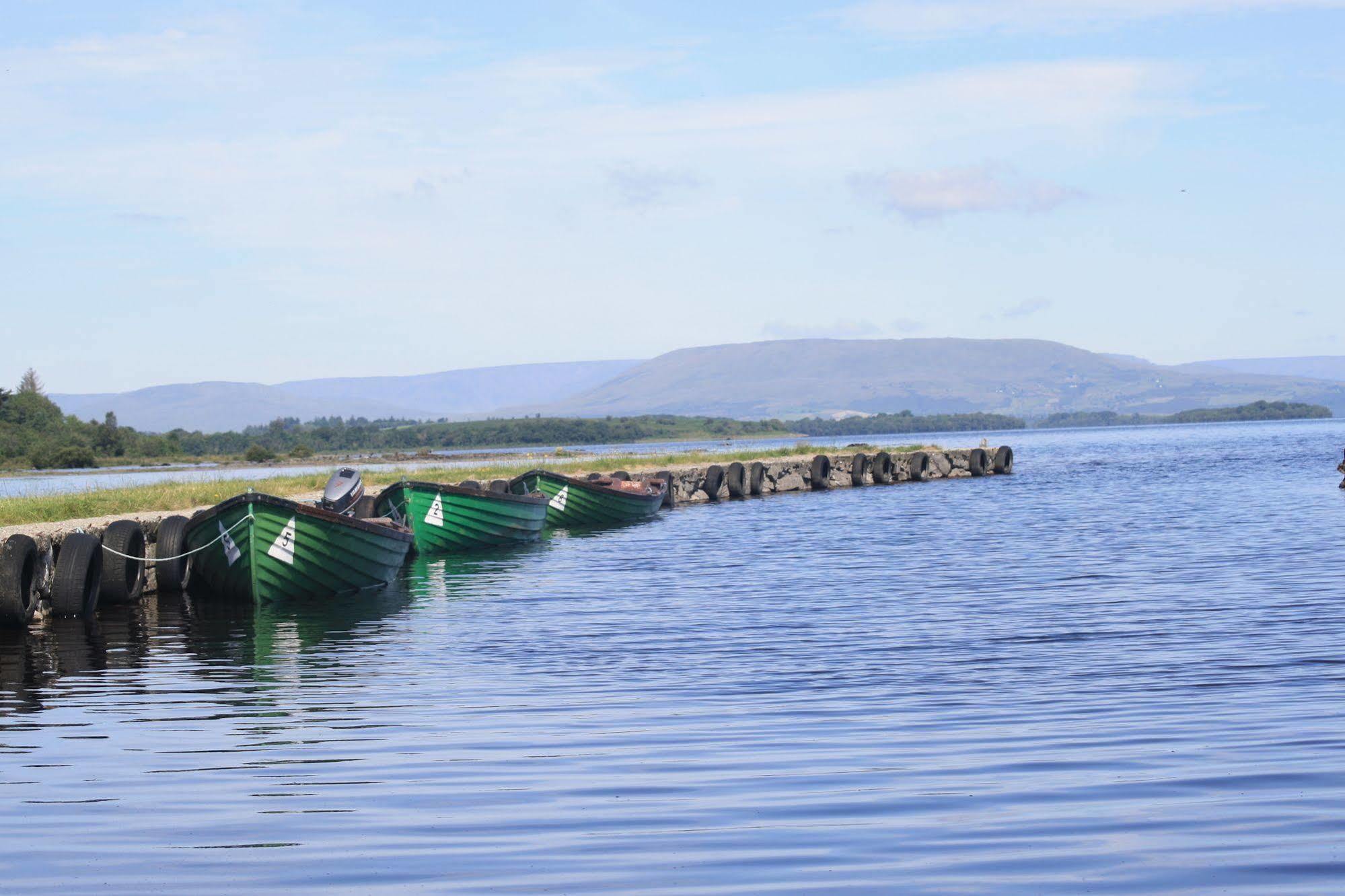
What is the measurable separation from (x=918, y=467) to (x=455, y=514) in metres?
45.6

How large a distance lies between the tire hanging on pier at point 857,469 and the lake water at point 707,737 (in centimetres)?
4294

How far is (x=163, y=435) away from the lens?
132m

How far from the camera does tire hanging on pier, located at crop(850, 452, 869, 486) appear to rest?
227 feet

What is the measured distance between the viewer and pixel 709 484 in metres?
58.4

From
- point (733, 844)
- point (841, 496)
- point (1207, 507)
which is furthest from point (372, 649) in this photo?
point (841, 496)

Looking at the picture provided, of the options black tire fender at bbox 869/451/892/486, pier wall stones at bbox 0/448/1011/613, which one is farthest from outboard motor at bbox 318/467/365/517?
black tire fender at bbox 869/451/892/486

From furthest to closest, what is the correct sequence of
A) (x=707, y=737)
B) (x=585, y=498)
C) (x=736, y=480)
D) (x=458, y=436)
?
(x=458, y=436)
(x=736, y=480)
(x=585, y=498)
(x=707, y=737)

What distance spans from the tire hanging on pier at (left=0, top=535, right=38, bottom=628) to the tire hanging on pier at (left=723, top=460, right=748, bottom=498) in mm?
40476

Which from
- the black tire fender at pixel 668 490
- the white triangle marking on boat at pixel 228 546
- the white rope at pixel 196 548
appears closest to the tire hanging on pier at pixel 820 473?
the black tire fender at pixel 668 490

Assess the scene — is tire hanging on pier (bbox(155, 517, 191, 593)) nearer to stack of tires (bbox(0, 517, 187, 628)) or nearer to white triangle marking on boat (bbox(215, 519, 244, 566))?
stack of tires (bbox(0, 517, 187, 628))

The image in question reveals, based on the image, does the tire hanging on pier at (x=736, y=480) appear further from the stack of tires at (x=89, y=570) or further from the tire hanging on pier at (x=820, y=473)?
the stack of tires at (x=89, y=570)

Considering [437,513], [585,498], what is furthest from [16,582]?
[585,498]

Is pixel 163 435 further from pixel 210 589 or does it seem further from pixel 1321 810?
pixel 1321 810

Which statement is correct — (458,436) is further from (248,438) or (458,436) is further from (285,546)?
(285,546)
